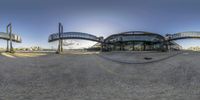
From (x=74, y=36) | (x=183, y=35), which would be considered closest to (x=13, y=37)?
(x=74, y=36)

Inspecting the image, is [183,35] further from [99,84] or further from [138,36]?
[99,84]

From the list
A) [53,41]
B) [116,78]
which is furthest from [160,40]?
[116,78]

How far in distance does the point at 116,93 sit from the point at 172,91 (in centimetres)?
237

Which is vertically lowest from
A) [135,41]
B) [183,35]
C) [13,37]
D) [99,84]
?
[99,84]

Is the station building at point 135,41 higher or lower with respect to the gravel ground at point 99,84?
higher

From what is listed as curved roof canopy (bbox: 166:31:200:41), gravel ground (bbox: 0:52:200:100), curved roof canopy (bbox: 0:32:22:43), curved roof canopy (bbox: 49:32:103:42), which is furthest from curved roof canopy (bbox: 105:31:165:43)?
gravel ground (bbox: 0:52:200:100)

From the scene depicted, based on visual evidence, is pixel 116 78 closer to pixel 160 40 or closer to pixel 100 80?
pixel 100 80

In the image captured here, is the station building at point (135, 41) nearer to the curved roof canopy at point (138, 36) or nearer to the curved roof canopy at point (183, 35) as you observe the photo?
the curved roof canopy at point (138, 36)

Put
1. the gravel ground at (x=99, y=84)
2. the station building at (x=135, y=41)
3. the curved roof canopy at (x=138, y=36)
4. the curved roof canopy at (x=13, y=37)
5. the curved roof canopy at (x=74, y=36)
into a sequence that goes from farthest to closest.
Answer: the curved roof canopy at (x=74, y=36) → the station building at (x=135, y=41) → the curved roof canopy at (x=138, y=36) → the curved roof canopy at (x=13, y=37) → the gravel ground at (x=99, y=84)

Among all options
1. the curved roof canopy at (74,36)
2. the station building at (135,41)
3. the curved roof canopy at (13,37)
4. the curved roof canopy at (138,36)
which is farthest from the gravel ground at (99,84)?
the curved roof canopy at (74,36)

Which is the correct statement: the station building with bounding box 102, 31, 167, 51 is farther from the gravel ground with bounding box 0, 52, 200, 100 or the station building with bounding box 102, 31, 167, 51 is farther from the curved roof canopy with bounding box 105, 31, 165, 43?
the gravel ground with bounding box 0, 52, 200, 100

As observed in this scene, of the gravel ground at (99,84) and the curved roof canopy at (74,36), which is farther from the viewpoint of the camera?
the curved roof canopy at (74,36)

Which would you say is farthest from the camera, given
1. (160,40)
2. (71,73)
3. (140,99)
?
(160,40)

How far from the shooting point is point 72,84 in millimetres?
9086
